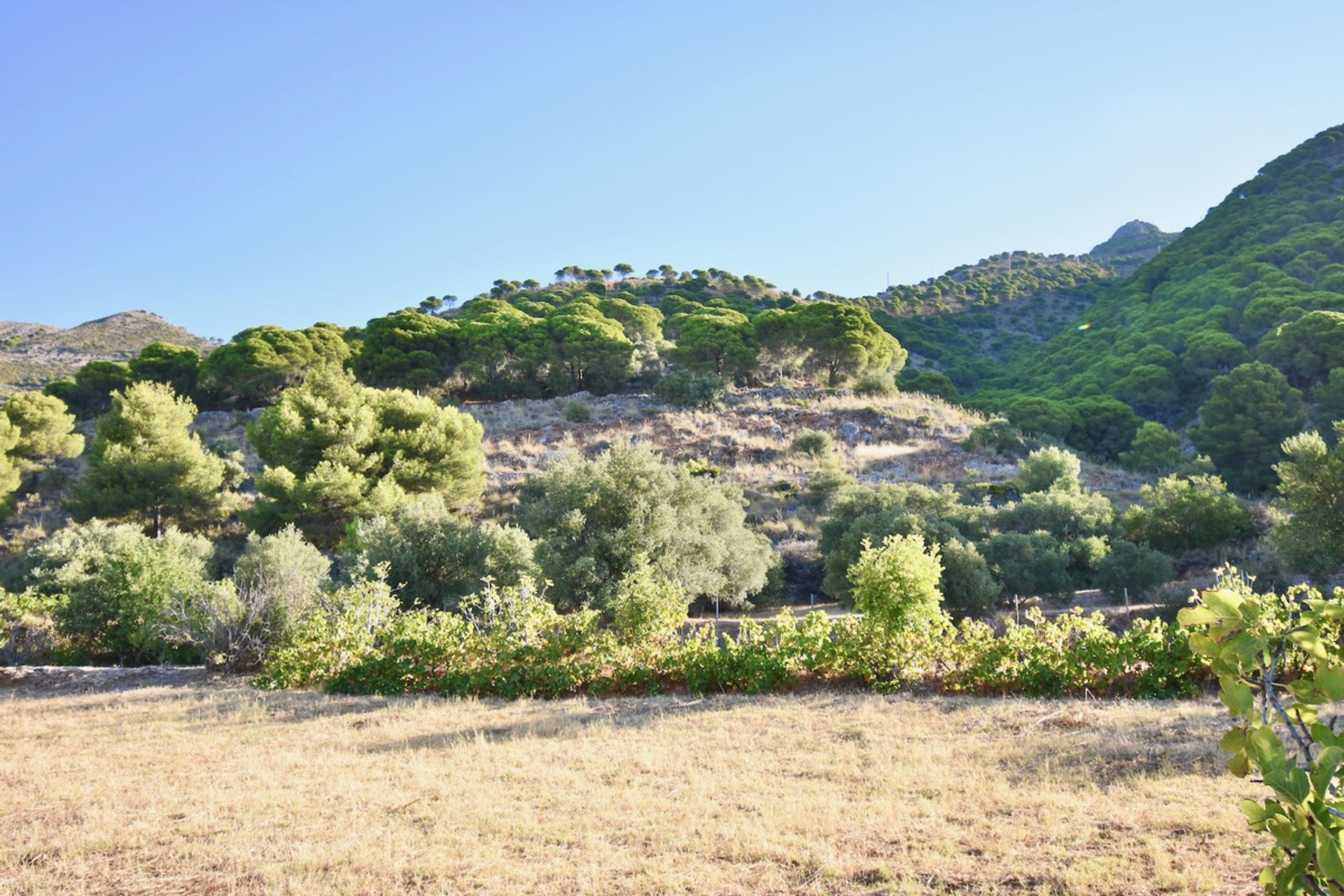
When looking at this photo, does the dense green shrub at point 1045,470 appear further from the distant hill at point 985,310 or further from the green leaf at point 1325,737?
the distant hill at point 985,310

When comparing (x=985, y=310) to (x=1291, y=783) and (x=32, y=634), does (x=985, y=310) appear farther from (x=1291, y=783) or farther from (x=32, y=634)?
(x=1291, y=783)

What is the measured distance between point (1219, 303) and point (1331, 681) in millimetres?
55754

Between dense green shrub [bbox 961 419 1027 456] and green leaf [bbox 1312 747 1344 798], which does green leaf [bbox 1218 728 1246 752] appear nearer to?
green leaf [bbox 1312 747 1344 798]

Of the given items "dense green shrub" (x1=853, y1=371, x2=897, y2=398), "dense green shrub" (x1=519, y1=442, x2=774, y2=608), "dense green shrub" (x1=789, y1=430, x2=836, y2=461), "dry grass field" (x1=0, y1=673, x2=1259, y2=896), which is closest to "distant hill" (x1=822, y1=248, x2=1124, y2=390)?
"dense green shrub" (x1=853, y1=371, x2=897, y2=398)

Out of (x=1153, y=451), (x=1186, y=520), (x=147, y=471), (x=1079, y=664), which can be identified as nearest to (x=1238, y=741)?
(x=1079, y=664)

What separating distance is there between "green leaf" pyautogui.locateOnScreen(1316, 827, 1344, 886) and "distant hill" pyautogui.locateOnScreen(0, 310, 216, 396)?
2151 inches

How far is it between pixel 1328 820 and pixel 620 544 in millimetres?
12138

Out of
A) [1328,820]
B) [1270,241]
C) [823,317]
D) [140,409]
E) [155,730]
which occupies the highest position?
[1270,241]

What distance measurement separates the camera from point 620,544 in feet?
43.3

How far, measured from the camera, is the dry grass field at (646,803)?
3660 millimetres

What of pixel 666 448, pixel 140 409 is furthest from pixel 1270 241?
pixel 140 409

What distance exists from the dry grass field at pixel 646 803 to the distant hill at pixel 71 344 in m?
48.4

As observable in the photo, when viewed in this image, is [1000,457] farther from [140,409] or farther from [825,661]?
[140,409]

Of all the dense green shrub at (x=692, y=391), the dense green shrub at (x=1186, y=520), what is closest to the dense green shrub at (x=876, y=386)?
the dense green shrub at (x=692, y=391)
